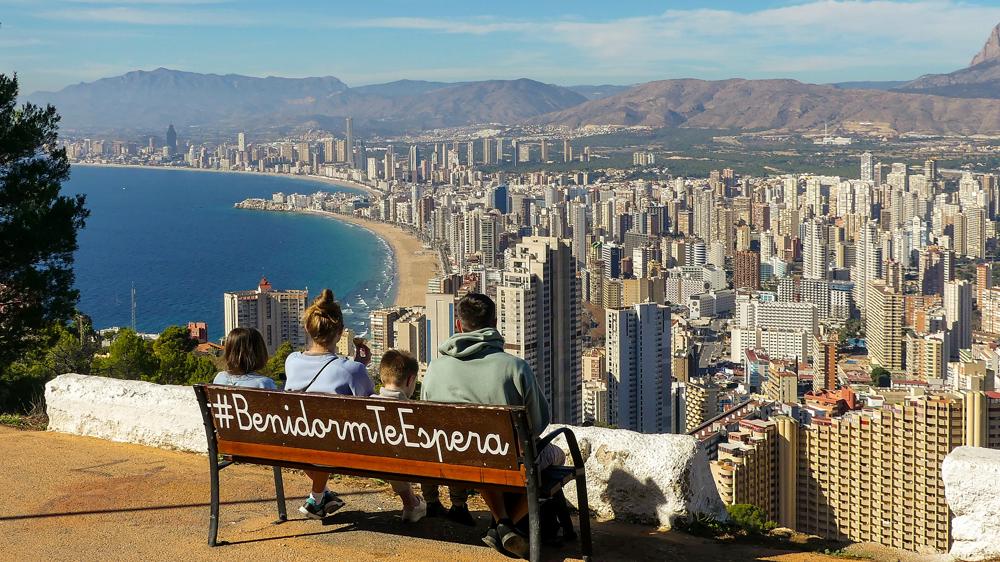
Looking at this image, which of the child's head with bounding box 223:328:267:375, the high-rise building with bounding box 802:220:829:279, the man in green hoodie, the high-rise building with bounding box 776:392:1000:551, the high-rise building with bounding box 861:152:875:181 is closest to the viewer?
the man in green hoodie

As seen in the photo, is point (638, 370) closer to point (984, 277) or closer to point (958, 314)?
point (958, 314)

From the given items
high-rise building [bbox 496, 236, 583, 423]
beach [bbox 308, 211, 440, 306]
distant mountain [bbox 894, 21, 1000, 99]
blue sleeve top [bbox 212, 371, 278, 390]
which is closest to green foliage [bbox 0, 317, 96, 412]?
blue sleeve top [bbox 212, 371, 278, 390]

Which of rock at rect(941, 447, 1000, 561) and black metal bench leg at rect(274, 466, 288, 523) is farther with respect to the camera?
black metal bench leg at rect(274, 466, 288, 523)

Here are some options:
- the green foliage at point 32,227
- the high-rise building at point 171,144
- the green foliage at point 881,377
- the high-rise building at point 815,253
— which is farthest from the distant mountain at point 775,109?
the green foliage at point 32,227

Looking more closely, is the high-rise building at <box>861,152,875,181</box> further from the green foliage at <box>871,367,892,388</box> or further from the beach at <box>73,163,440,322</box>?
the green foliage at <box>871,367,892,388</box>

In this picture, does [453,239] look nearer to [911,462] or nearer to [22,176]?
[911,462]

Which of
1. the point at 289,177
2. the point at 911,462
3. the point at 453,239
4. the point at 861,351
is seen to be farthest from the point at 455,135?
the point at 911,462
